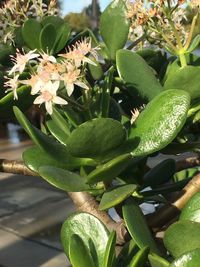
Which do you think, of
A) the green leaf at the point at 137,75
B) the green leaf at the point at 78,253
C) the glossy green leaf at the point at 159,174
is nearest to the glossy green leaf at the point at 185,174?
the glossy green leaf at the point at 159,174

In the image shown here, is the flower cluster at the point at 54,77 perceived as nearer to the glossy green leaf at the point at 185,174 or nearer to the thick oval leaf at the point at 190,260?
the thick oval leaf at the point at 190,260

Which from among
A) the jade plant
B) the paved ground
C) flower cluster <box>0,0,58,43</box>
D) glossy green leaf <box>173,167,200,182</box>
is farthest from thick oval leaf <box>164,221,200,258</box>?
the paved ground

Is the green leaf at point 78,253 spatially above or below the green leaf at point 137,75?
below

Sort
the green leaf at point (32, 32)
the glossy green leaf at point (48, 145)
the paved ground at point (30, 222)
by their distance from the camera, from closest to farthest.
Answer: the glossy green leaf at point (48, 145) < the green leaf at point (32, 32) < the paved ground at point (30, 222)

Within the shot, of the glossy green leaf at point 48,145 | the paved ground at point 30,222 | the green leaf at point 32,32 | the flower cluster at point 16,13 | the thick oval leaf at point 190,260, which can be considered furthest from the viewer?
the paved ground at point 30,222

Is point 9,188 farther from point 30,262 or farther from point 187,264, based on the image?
point 187,264

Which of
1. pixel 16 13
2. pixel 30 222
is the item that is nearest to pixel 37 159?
pixel 16 13
